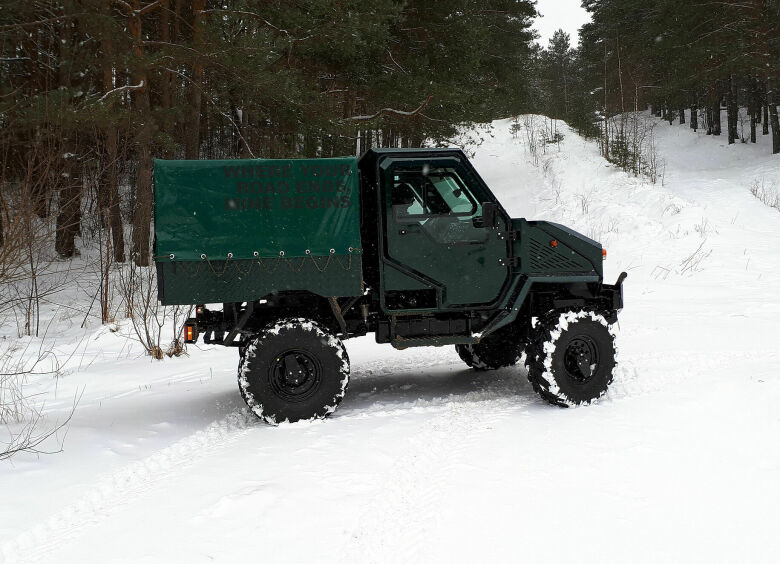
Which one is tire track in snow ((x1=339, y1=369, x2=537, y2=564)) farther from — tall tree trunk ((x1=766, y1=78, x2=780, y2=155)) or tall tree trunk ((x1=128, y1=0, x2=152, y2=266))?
tall tree trunk ((x1=766, y1=78, x2=780, y2=155))

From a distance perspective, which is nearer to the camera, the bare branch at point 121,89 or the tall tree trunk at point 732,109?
the bare branch at point 121,89

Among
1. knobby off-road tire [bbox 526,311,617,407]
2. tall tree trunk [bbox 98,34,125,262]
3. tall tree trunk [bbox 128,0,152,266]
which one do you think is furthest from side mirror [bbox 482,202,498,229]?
tall tree trunk [bbox 128,0,152,266]

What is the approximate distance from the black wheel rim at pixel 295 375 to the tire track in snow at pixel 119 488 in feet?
1.48

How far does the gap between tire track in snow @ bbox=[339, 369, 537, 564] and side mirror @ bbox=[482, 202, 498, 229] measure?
1.70 meters

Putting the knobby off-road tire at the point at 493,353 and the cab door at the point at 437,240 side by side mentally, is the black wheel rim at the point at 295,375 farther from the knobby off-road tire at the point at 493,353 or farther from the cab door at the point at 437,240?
the knobby off-road tire at the point at 493,353

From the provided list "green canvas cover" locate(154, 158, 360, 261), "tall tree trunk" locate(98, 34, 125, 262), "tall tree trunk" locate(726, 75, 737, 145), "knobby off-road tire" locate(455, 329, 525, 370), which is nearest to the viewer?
"green canvas cover" locate(154, 158, 360, 261)

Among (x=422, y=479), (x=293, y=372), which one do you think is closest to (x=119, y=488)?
(x=293, y=372)

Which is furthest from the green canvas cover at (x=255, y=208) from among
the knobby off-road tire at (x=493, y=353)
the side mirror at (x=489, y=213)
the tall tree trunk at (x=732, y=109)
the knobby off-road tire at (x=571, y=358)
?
the tall tree trunk at (x=732, y=109)

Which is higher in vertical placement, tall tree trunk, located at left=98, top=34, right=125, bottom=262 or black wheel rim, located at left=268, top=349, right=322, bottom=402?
tall tree trunk, located at left=98, top=34, right=125, bottom=262

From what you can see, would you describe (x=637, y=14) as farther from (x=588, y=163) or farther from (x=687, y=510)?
(x=687, y=510)

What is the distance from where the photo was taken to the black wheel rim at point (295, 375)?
5457mm

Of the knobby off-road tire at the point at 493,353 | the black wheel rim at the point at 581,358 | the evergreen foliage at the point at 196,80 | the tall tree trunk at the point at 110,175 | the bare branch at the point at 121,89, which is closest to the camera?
the black wheel rim at the point at 581,358

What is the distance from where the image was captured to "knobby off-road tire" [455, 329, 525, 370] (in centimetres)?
744

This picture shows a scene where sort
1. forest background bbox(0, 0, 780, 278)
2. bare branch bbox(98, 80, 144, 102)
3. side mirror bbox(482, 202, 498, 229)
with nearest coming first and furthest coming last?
side mirror bbox(482, 202, 498, 229)
forest background bbox(0, 0, 780, 278)
bare branch bbox(98, 80, 144, 102)
